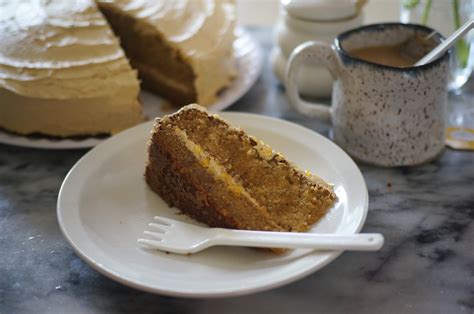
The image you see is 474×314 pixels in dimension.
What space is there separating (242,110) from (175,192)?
2.13 feet

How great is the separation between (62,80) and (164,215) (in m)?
0.58

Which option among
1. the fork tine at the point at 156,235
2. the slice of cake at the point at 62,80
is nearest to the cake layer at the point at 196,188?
the fork tine at the point at 156,235

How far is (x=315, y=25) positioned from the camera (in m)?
1.94

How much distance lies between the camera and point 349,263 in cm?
137

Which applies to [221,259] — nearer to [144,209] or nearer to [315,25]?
[144,209]

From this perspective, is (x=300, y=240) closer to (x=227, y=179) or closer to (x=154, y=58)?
(x=227, y=179)

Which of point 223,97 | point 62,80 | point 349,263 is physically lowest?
point 349,263

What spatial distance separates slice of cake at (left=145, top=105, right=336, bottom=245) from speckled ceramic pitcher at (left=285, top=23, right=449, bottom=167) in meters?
0.28

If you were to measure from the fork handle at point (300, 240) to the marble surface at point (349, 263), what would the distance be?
0.14m

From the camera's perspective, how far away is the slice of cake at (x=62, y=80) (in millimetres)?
1755

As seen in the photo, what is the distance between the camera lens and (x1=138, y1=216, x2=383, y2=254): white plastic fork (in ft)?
3.86

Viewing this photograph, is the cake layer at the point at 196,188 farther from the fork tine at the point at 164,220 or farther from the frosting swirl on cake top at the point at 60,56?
the frosting swirl on cake top at the point at 60,56

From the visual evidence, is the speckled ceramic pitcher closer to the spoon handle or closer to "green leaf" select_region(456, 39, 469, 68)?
the spoon handle

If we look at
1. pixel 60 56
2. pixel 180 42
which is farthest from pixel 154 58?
pixel 60 56
